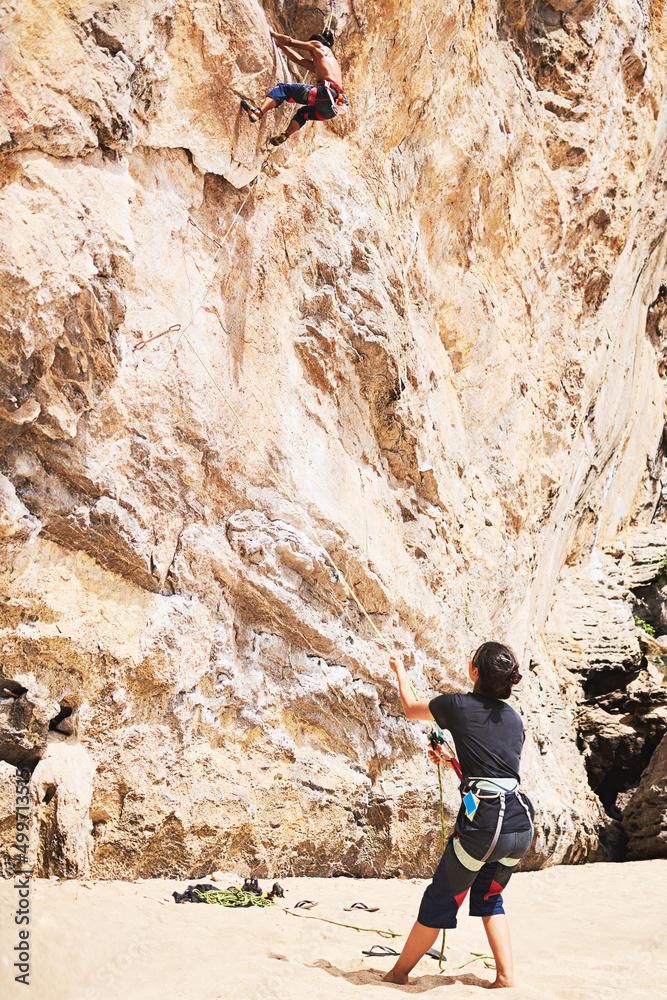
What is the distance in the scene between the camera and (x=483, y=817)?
3141 millimetres

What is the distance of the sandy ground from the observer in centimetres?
308

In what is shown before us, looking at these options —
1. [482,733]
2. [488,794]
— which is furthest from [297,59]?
[488,794]

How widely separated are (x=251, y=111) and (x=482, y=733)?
399 centimetres

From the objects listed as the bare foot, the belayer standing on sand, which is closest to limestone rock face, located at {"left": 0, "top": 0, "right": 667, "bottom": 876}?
the bare foot

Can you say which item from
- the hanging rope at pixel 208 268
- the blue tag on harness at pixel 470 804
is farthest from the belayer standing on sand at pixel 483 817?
the hanging rope at pixel 208 268

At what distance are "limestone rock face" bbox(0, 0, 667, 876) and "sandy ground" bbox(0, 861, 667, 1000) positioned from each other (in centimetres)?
35

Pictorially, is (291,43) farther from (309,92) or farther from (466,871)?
(466,871)

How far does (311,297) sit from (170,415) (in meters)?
1.63

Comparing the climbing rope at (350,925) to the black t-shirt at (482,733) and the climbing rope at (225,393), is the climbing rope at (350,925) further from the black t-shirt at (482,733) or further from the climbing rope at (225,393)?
the black t-shirt at (482,733)

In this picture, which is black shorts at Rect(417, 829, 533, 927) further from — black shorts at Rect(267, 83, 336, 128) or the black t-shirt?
black shorts at Rect(267, 83, 336, 128)

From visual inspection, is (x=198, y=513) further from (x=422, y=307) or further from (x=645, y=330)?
(x=645, y=330)

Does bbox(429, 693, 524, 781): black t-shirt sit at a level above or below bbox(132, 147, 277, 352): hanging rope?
below

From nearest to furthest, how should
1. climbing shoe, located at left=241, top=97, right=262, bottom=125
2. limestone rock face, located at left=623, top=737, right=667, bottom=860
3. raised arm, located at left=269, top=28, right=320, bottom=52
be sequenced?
climbing shoe, located at left=241, top=97, right=262, bottom=125, raised arm, located at left=269, top=28, right=320, bottom=52, limestone rock face, located at left=623, top=737, right=667, bottom=860

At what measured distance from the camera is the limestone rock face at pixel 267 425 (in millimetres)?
4105
